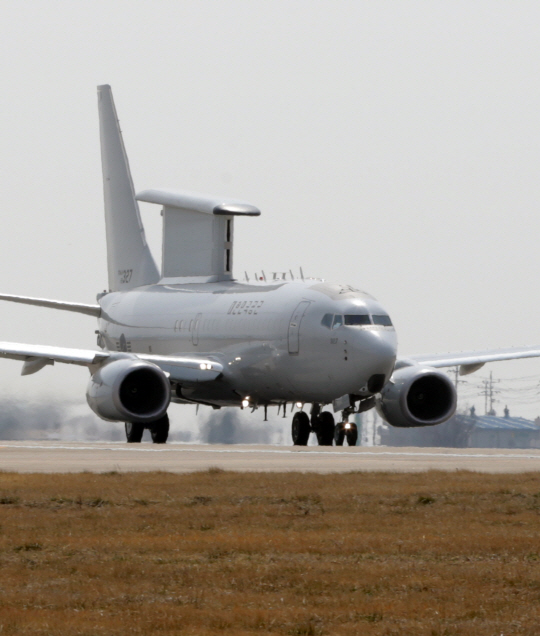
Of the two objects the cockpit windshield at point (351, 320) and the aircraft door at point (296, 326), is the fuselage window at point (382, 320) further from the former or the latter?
the aircraft door at point (296, 326)

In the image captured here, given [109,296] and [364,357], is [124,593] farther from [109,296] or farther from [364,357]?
[109,296]

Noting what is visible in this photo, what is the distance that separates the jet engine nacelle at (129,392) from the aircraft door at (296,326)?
4149mm

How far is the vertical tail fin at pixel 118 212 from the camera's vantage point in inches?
2542

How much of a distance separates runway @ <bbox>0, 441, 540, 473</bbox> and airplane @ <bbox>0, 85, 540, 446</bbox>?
4034mm

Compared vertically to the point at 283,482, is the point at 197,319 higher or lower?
higher

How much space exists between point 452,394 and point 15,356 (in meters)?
14.0

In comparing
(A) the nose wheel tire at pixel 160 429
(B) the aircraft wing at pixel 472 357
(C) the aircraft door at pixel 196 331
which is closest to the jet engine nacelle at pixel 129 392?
(C) the aircraft door at pixel 196 331

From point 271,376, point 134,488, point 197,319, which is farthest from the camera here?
point 197,319

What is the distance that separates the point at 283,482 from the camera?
25.6 metres

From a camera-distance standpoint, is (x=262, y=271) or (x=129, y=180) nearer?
(x=262, y=271)

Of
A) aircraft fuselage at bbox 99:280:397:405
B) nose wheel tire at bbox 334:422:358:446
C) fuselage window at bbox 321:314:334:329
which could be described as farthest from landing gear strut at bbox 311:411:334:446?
fuselage window at bbox 321:314:334:329

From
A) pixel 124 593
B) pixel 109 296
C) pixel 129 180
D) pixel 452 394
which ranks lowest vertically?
pixel 124 593

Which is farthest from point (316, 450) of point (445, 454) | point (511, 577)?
point (511, 577)

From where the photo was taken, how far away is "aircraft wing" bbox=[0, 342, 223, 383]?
A: 47625mm
